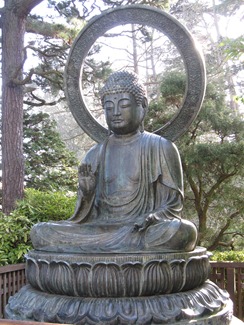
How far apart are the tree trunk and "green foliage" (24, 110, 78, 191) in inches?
52.8

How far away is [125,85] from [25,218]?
9.75 ft

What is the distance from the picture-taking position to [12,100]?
27.1ft

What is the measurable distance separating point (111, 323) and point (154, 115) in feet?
19.0

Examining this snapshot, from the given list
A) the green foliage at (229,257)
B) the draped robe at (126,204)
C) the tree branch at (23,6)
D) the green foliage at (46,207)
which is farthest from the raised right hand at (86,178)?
the tree branch at (23,6)

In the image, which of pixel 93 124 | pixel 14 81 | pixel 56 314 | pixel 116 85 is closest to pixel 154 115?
pixel 14 81

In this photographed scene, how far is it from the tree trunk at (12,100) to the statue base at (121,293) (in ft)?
16.6

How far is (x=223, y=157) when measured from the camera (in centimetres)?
721

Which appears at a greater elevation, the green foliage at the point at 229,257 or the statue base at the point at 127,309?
the statue base at the point at 127,309

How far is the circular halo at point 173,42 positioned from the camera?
4.15 m

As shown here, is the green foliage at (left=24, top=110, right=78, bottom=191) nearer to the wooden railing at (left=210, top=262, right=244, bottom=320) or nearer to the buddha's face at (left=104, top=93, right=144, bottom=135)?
the wooden railing at (left=210, top=262, right=244, bottom=320)

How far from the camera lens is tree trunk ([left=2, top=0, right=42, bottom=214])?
26.2ft

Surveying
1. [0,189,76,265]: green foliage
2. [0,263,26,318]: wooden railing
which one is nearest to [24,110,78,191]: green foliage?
[0,189,76,265]: green foliage

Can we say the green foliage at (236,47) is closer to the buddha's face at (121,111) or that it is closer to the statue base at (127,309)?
the buddha's face at (121,111)

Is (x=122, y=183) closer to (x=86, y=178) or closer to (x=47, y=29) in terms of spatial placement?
(x=86, y=178)
